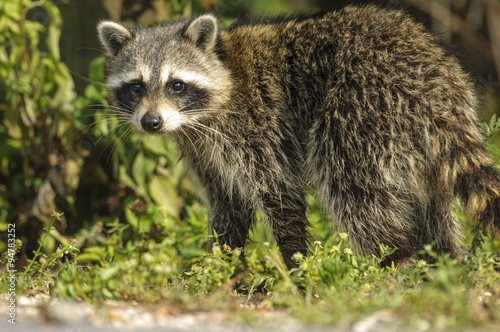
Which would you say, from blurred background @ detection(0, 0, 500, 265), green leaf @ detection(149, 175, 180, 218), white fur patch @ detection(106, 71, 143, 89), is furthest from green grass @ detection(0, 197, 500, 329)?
white fur patch @ detection(106, 71, 143, 89)

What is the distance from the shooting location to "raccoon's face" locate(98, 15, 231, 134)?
4.32 m

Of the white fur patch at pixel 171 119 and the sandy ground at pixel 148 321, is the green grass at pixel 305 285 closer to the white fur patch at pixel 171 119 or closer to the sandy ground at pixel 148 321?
the sandy ground at pixel 148 321

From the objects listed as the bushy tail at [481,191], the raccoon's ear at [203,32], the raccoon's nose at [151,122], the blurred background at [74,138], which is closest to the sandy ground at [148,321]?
the bushy tail at [481,191]

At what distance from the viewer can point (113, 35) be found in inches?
182

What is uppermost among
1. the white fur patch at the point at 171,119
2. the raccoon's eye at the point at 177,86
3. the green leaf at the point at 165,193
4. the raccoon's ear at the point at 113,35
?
the raccoon's ear at the point at 113,35

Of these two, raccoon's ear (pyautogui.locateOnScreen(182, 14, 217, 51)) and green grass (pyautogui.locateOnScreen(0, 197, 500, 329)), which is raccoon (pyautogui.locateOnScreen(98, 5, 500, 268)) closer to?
raccoon's ear (pyautogui.locateOnScreen(182, 14, 217, 51))

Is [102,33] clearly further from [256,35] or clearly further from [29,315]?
[29,315]

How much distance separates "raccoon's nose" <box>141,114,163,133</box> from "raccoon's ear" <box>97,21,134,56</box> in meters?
0.82

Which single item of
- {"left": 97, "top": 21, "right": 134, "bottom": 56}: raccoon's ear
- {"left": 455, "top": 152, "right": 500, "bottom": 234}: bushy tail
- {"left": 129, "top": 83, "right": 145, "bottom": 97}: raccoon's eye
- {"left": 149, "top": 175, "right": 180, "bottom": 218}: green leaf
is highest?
{"left": 97, "top": 21, "right": 134, "bottom": 56}: raccoon's ear

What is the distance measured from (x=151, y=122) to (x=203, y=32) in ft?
2.80

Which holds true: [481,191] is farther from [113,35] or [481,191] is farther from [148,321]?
[113,35]

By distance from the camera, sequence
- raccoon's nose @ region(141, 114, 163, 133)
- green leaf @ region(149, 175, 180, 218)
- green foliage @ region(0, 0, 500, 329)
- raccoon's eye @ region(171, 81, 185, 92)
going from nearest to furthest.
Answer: green foliage @ region(0, 0, 500, 329) < raccoon's nose @ region(141, 114, 163, 133) < raccoon's eye @ region(171, 81, 185, 92) < green leaf @ region(149, 175, 180, 218)

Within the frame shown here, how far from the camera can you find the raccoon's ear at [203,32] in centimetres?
439

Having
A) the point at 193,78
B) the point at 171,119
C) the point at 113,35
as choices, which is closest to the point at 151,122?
the point at 171,119
